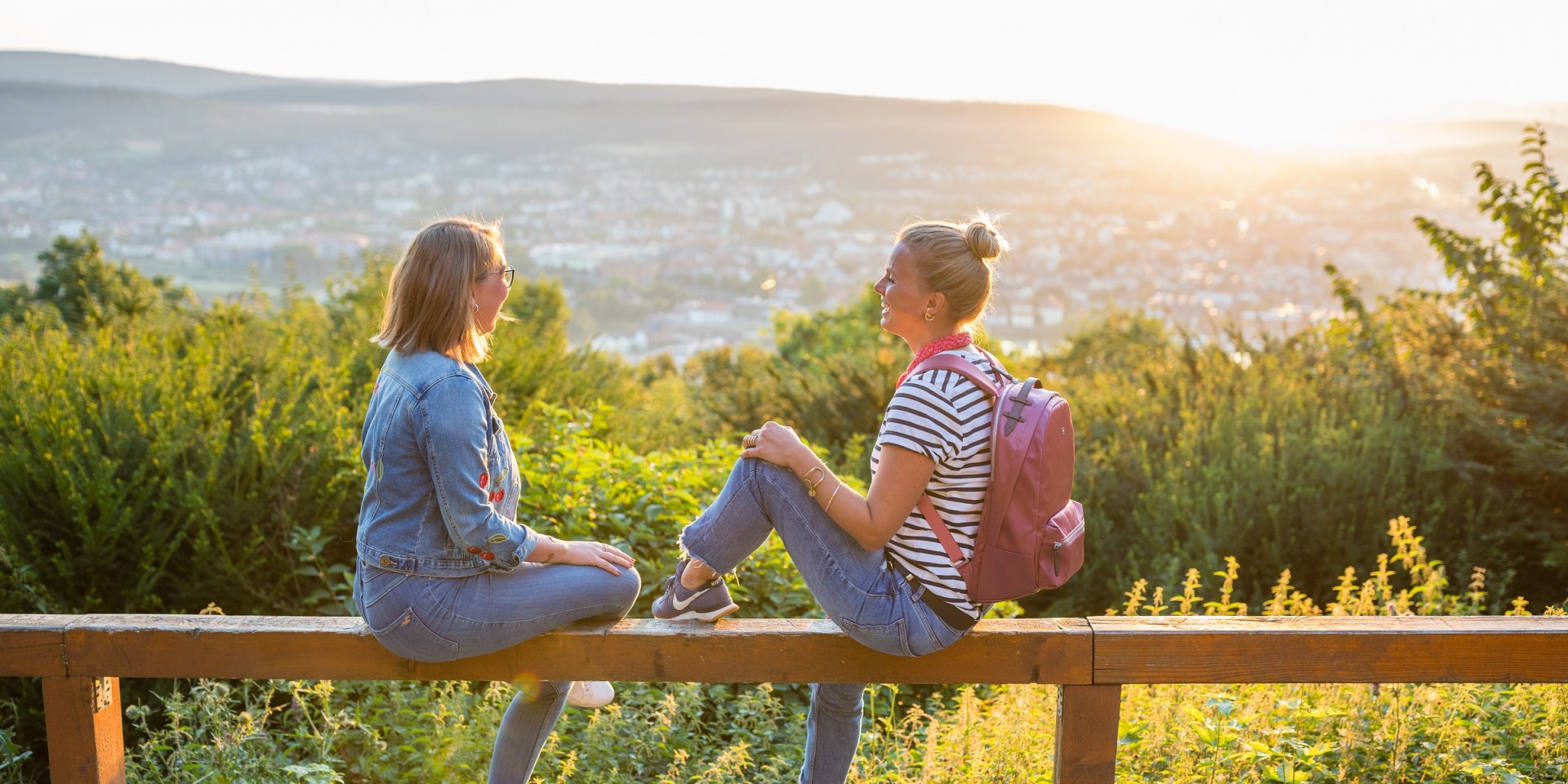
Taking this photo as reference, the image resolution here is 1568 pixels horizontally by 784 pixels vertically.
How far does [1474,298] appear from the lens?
7559 millimetres

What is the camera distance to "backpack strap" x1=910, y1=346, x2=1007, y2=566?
2.28 meters

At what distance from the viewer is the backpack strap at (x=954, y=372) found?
2.28m

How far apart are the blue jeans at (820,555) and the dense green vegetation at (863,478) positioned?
0.84 metres

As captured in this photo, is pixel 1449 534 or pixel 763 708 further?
pixel 1449 534

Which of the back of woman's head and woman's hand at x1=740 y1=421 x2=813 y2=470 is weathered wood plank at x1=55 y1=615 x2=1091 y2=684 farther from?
the back of woman's head

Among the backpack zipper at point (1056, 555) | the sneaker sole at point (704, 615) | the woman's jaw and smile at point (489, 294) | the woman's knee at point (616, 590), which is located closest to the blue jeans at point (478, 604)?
the woman's knee at point (616, 590)

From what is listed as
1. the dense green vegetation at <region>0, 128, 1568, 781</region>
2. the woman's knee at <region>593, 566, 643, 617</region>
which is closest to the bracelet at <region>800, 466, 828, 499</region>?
the woman's knee at <region>593, 566, 643, 617</region>

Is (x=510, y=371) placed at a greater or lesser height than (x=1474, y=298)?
lesser

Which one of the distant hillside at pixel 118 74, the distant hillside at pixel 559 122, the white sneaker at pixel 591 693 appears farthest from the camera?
the distant hillside at pixel 118 74

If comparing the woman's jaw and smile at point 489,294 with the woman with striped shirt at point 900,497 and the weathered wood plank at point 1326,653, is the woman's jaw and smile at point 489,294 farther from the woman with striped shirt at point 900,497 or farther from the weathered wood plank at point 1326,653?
the weathered wood plank at point 1326,653

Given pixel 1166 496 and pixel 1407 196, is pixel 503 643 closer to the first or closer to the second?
pixel 1166 496

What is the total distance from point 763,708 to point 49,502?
316 centimetres

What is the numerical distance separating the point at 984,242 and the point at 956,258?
7 centimetres

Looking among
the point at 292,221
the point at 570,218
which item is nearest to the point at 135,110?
the point at 292,221
